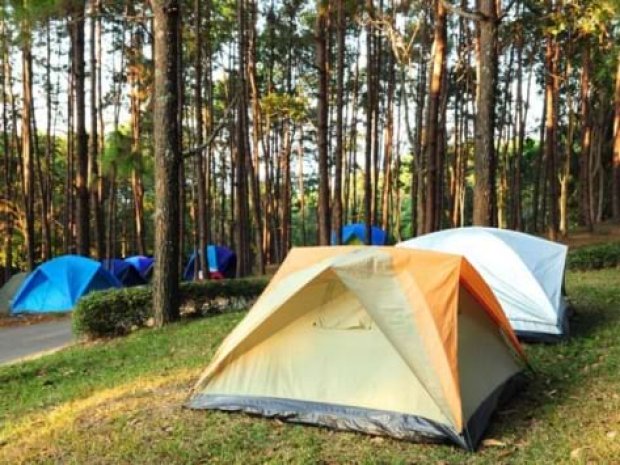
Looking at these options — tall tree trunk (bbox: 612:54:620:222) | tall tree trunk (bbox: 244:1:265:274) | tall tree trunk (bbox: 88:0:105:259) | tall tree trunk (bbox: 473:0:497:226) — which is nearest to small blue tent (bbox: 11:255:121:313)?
tall tree trunk (bbox: 88:0:105:259)

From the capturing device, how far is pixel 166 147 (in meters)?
9.38

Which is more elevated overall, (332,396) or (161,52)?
(161,52)

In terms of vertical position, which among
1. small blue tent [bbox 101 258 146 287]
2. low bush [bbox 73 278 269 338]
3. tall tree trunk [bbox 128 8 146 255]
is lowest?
small blue tent [bbox 101 258 146 287]

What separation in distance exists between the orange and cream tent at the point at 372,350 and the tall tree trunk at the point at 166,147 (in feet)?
14.8

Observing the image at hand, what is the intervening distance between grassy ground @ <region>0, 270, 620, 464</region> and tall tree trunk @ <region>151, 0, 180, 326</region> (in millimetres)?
2301

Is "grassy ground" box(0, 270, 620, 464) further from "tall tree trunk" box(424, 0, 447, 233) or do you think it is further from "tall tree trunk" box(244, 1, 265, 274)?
"tall tree trunk" box(244, 1, 265, 274)

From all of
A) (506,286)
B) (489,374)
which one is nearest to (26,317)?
(506,286)

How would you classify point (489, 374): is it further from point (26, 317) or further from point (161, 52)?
point (26, 317)

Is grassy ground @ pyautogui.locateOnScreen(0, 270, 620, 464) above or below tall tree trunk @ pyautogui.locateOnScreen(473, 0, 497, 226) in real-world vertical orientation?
below

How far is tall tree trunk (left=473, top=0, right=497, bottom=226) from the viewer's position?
9.20m

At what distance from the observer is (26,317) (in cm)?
1439

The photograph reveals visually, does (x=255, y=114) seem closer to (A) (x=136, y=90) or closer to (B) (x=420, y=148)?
(A) (x=136, y=90)

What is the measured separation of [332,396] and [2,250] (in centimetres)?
2325

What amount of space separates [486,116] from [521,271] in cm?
308
